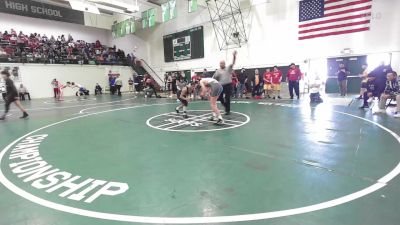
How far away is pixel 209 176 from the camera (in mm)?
3572

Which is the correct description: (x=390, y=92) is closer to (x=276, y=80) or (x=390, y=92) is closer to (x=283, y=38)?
(x=276, y=80)

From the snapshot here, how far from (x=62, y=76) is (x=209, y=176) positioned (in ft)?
81.0

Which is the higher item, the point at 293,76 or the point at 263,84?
the point at 293,76

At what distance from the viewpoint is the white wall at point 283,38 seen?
42.9 feet

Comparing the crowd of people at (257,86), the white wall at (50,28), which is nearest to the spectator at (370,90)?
the crowd of people at (257,86)

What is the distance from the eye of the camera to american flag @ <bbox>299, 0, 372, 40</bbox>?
13.7 metres

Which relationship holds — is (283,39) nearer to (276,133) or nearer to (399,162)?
(276,133)

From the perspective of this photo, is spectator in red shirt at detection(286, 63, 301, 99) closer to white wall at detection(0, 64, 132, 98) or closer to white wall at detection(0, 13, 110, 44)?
white wall at detection(0, 64, 132, 98)

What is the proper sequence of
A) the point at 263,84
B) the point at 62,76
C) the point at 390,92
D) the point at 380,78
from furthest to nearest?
the point at 62,76 → the point at 263,84 → the point at 380,78 → the point at 390,92

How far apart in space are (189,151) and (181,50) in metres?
20.3

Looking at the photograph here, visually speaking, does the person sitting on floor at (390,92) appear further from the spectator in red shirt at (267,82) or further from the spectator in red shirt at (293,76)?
the spectator in red shirt at (267,82)

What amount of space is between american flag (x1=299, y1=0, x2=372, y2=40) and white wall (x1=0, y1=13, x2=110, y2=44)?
24808mm

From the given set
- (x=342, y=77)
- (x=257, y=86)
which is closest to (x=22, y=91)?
(x=257, y=86)

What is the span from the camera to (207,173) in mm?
3688
